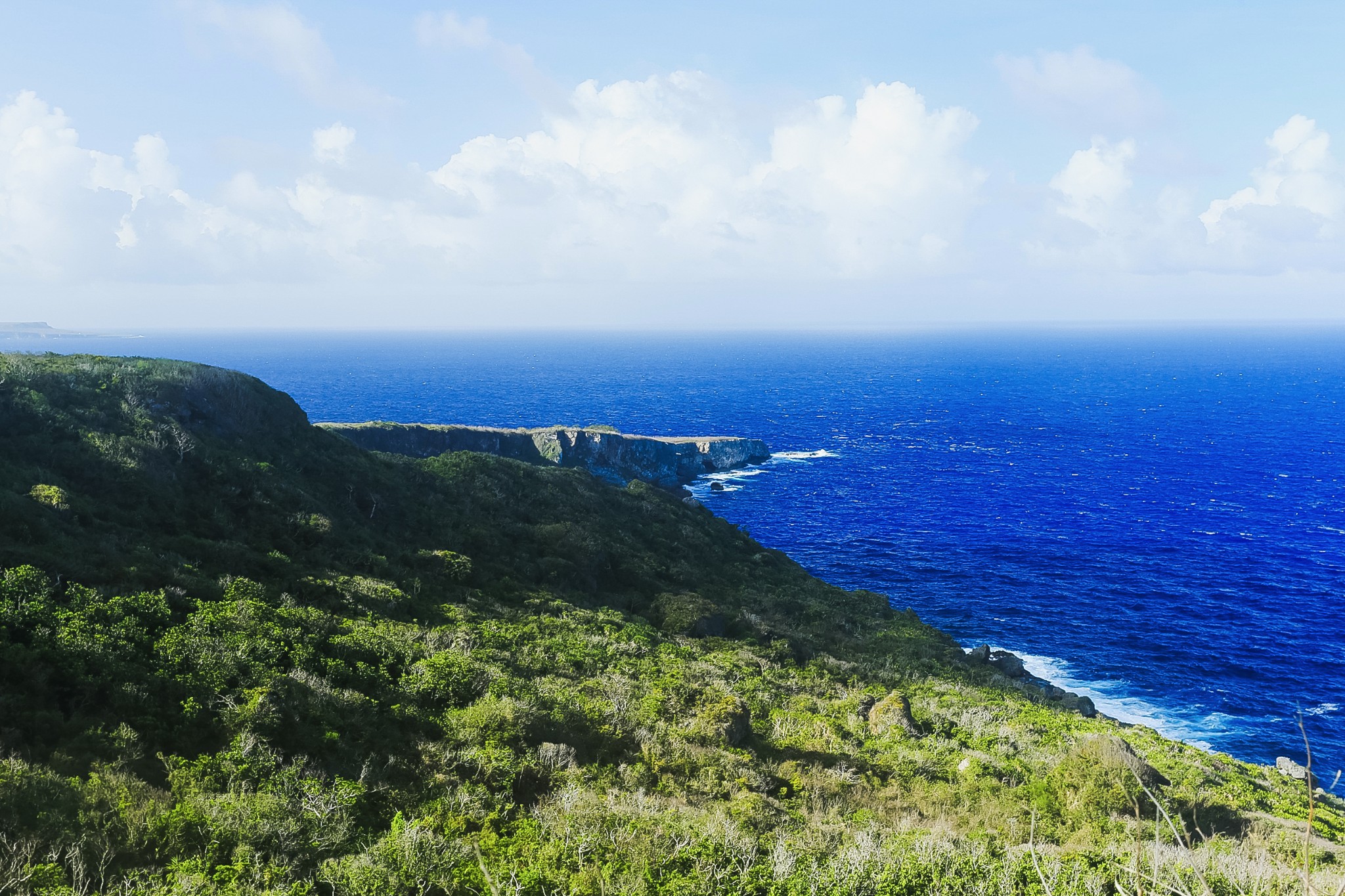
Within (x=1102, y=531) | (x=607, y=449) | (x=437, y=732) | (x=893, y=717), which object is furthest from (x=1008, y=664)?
(x=607, y=449)

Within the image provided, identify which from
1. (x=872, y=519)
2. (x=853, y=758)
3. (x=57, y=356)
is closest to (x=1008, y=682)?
(x=853, y=758)

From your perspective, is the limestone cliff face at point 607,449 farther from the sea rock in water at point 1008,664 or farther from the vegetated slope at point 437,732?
the vegetated slope at point 437,732

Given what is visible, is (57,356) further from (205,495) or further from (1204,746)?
(1204,746)

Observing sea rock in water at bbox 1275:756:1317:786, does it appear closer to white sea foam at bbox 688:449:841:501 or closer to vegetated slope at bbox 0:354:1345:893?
vegetated slope at bbox 0:354:1345:893

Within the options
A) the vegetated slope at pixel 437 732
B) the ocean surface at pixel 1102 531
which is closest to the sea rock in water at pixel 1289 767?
the ocean surface at pixel 1102 531

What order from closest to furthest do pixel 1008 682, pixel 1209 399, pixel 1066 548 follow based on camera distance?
pixel 1008 682, pixel 1066 548, pixel 1209 399

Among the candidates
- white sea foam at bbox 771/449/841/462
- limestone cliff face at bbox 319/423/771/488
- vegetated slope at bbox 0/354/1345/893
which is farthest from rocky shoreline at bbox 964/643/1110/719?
white sea foam at bbox 771/449/841/462
